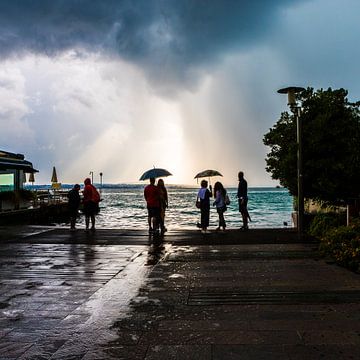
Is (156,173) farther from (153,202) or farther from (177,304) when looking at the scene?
(177,304)

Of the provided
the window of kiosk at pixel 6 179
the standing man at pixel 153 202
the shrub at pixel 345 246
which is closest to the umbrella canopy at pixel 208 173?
the standing man at pixel 153 202

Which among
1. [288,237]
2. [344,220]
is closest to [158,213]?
[288,237]

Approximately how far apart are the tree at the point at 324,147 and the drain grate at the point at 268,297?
6913mm

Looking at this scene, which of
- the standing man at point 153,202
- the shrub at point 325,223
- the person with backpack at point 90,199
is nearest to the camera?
the shrub at point 325,223

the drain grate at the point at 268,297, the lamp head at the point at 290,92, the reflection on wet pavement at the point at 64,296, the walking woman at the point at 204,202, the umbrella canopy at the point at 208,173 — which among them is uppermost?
the lamp head at the point at 290,92

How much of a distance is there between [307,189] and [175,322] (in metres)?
9.97

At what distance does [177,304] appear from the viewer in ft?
18.4

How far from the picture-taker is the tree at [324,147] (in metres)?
12.8

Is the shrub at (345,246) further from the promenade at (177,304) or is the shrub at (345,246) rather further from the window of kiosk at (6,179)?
the window of kiosk at (6,179)

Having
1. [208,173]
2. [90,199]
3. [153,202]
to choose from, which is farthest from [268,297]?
[208,173]

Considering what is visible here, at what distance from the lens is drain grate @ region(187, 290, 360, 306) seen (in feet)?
18.6

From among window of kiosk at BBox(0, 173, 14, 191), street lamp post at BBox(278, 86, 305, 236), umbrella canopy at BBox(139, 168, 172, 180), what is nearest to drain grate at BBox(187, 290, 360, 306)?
street lamp post at BBox(278, 86, 305, 236)

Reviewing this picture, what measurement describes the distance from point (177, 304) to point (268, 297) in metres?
1.24

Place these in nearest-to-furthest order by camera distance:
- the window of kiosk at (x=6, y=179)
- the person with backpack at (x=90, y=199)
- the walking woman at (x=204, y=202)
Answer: the walking woman at (x=204, y=202)
the person with backpack at (x=90, y=199)
the window of kiosk at (x=6, y=179)
